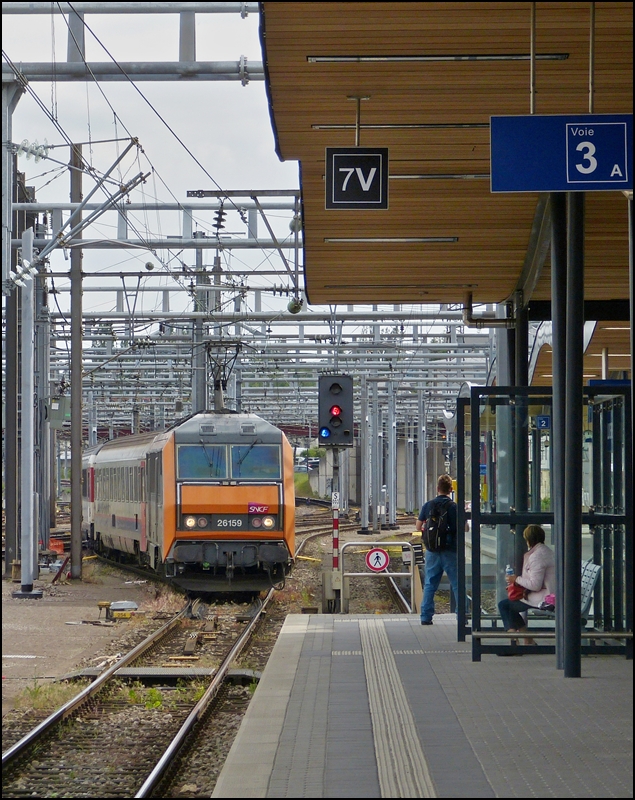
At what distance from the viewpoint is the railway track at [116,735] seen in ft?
25.4

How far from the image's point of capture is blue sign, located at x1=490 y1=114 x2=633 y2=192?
723 centimetres

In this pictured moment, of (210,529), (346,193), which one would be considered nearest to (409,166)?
(346,193)

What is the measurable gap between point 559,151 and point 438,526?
19.5ft

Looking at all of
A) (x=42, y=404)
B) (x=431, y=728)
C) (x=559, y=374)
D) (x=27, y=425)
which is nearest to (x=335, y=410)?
(x=27, y=425)

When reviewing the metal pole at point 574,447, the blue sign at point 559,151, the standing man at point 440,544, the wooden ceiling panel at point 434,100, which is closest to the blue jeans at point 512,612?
the metal pole at point 574,447

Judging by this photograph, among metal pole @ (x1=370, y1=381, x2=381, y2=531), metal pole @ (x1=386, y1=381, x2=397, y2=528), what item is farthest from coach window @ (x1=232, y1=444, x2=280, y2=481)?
metal pole @ (x1=386, y1=381, x2=397, y2=528)

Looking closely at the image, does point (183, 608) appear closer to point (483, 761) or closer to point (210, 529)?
point (210, 529)

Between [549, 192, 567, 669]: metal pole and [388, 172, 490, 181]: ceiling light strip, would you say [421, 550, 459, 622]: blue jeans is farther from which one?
[388, 172, 490, 181]: ceiling light strip

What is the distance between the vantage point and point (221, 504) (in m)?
18.8

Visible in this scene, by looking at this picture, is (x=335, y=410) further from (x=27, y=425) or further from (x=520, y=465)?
(x=520, y=465)

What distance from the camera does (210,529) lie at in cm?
1862

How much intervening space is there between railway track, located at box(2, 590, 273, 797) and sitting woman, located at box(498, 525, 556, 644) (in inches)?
108

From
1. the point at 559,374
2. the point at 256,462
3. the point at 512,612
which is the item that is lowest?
the point at 512,612

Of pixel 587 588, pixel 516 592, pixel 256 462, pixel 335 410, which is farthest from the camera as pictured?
pixel 256 462
